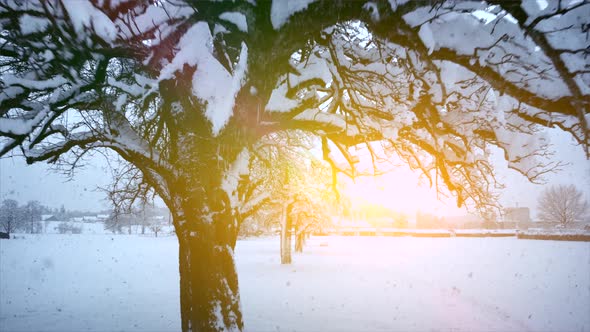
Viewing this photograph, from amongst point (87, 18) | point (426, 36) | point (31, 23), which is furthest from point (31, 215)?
point (426, 36)

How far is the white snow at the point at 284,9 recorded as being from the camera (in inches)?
124

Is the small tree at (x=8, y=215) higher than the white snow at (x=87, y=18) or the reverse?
the reverse

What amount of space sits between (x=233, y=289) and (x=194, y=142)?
7.09ft

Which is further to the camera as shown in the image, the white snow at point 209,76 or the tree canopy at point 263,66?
the white snow at point 209,76

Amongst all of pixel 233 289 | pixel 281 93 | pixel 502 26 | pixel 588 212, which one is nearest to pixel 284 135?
pixel 281 93

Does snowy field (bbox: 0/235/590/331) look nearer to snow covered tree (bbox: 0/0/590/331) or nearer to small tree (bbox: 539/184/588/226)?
snow covered tree (bbox: 0/0/590/331)

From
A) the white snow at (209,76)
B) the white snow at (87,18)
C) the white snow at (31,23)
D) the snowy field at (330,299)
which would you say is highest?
the white snow at (31,23)

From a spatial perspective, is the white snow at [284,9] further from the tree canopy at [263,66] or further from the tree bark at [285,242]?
the tree bark at [285,242]

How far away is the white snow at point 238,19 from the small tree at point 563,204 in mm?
80124

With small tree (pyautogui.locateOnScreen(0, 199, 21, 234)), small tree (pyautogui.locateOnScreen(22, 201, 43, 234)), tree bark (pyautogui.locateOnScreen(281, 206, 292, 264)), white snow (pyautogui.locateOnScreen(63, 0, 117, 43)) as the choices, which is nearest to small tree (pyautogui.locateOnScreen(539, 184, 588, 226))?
tree bark (pyautogui.locateOnScreen(281, 206, 292, 264))

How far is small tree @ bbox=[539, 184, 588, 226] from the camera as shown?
63.3 meters

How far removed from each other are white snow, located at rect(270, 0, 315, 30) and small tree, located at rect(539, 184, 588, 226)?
79909mm

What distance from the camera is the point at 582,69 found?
9.53 feet

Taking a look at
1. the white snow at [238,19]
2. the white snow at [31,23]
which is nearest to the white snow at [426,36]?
the white snow at [238,19]
